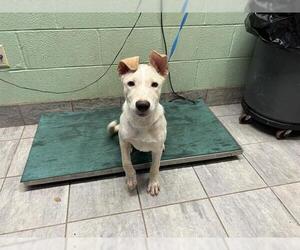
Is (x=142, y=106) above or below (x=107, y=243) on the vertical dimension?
above

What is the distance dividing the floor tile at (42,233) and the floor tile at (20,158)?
397 millimetres

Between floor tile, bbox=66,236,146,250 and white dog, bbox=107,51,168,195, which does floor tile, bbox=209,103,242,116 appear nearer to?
white dog, bbox=107,51,168,195

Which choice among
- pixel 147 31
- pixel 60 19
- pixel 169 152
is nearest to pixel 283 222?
pixel 169 152

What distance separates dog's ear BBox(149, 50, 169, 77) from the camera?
1001mm

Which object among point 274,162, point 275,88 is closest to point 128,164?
point 274,162

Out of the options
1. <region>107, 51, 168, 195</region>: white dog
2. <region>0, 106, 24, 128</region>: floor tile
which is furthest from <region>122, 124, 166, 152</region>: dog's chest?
<region>0, 106, 24, 128</region>: floor tile

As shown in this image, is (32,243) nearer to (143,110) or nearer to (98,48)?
(143,110)

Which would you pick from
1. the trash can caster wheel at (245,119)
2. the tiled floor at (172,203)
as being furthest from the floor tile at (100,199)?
the trash can caster wheel at (245,119)

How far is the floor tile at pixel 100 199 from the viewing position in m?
1.21

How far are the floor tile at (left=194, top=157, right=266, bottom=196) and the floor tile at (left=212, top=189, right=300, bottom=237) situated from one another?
46 millimetres

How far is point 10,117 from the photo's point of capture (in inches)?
70.4

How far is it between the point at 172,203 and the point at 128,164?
1.01ft

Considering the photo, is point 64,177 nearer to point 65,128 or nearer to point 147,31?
point 65,128

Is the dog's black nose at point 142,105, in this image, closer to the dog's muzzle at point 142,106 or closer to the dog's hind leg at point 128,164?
the dog's muzzle at point 142,106
